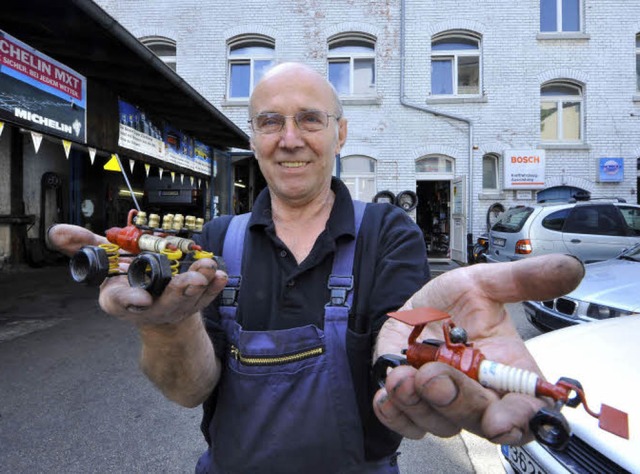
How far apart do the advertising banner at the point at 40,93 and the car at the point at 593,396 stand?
491 centimetres

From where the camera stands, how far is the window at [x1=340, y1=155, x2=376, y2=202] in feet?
38.6

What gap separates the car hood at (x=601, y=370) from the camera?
1.68 m

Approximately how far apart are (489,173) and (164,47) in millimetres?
10633

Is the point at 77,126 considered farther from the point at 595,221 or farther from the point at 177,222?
the point at 595,221

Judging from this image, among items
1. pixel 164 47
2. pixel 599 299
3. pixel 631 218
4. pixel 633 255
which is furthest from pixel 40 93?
pixel 631 218

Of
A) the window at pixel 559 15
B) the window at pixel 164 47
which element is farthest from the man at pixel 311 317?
the window at pixel 559 15

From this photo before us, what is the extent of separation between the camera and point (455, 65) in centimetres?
1180

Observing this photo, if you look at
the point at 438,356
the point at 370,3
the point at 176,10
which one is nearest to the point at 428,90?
the point at 370,3

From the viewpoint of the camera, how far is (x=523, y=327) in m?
5.48

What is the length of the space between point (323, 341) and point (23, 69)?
4574 mm

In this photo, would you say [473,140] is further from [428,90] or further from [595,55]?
[595,55]

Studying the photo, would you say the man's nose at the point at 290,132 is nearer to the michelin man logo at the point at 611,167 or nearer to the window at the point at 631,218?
the window at the point at 631,218

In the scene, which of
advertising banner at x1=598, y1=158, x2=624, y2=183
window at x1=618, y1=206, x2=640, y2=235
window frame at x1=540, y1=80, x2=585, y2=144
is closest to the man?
window at x1=618, y1=206, x2=640, y2=235

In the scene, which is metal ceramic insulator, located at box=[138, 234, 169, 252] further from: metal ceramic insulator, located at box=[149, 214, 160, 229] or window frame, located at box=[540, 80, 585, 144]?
window frame, located at box=[540, 80, 585, 144]
